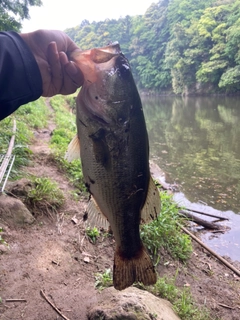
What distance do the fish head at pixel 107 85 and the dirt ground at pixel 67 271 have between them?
2.09m

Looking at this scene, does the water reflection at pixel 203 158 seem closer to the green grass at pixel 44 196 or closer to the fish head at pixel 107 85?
the green grass at pixel 44 196

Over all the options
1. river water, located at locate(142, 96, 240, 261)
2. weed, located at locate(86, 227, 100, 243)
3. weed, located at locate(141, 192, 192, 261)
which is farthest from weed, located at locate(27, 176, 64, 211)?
river water, located at locate(142, 96, 240, 261)

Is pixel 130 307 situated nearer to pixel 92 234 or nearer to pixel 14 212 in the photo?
pixel 92 234

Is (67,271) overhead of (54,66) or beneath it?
beneath

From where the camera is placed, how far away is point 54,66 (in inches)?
71.4

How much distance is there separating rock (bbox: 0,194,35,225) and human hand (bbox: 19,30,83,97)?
2.57 meters

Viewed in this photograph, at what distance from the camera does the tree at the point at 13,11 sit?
8.28 m

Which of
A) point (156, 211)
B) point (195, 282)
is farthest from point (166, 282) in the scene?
point (156, 211)

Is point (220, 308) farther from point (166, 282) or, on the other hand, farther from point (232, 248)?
point (232, 248)

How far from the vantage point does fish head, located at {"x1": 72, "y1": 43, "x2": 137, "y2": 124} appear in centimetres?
178

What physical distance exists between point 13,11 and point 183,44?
1750 inches

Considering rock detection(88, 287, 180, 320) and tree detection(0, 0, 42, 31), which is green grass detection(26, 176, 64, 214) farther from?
tree detection(0, 0, 42, 31)

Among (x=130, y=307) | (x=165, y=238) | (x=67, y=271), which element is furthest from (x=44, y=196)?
(x=130, y=307)

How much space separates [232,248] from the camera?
19.9 feet
